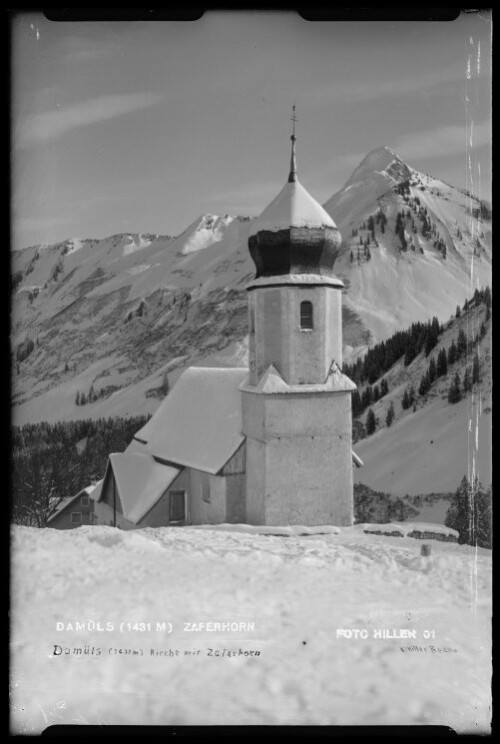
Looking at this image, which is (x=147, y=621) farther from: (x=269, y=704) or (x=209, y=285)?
(x=209, y=285)

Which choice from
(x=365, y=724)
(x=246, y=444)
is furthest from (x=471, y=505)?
(x=246, y=444)

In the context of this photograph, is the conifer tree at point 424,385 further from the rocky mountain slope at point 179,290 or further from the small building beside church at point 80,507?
the small building beside church at point 80,507

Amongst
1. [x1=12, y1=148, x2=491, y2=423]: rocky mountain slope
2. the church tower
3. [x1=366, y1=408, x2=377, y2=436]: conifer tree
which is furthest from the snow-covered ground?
[x1=366, y1=408, x2=377, y2=436]: conifer tree

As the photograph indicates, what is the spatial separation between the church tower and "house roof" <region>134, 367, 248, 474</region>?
1087 millimetres

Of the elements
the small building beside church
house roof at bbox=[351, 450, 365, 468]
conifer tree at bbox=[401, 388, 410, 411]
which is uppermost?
conifer tree at bbox=[401, 388, 410, 411]

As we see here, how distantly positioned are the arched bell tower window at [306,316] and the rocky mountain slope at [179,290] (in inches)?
87.0

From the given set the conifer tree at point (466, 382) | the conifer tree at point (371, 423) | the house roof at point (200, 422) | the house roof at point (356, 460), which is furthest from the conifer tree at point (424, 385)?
the conifer tree at point (466, 382)

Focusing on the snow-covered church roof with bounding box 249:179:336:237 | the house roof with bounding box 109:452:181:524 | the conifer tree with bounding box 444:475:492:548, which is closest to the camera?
the conifer tree with bounding box 444:475:492:548

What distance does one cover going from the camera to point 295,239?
1379 centimetres

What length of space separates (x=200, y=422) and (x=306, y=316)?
16.2ft

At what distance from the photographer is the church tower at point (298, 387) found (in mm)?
13906

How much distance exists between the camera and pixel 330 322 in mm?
14703

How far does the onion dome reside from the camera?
41.9 ft

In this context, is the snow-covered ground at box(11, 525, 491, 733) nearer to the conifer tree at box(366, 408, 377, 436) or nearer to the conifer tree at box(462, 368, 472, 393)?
the conifer tree at box(462, 368, 472, 393)
